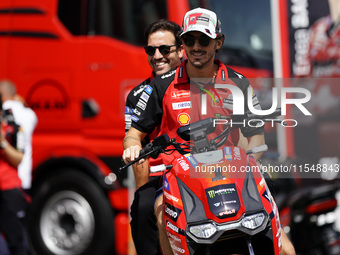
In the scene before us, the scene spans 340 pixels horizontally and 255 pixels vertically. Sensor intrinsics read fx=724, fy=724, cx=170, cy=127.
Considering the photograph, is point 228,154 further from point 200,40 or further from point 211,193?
point 200,40

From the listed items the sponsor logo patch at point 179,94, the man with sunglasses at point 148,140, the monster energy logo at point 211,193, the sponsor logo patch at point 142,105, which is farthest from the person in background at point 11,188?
the monster energy logo at point 211,193

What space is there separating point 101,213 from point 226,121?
5007mm

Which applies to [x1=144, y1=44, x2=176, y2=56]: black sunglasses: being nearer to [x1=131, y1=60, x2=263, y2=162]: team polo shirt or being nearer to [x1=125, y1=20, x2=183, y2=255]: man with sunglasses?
[x1=125, y1=20, x2=183, y2=255]: man with sunglasses

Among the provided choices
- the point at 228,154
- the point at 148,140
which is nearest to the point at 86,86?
the point at 148,140

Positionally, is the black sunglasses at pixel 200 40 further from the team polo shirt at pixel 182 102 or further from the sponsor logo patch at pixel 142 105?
the sponsor logo patch at pixel 142 105

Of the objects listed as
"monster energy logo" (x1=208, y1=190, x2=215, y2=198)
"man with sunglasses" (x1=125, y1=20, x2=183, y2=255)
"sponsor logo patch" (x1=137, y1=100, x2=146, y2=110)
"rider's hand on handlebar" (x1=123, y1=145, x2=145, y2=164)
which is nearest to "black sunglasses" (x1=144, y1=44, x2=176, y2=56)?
"man with sunglasses" (x1=125, y1=20, x2=183, y2=255)

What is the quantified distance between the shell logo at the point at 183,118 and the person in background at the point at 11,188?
10.1ft

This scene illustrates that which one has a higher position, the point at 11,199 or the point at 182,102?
the point at 182,102

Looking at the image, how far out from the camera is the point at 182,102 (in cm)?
431

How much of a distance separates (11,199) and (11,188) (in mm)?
106

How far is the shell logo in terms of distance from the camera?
4273 mm

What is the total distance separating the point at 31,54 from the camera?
9.10 metres

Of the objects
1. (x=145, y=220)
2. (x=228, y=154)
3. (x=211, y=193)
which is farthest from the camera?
(x=145, y=220)

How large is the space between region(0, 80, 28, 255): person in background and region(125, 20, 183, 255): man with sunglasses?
7.36ft
